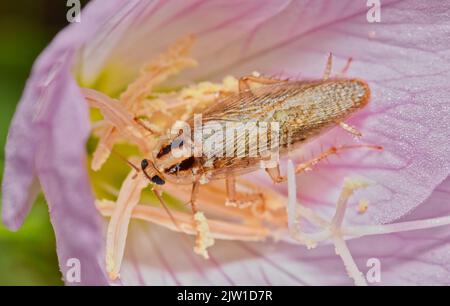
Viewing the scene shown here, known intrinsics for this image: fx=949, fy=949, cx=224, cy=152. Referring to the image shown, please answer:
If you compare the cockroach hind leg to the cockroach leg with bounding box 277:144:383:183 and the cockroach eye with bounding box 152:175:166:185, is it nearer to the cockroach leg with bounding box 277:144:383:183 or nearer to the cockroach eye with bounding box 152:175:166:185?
the cockroach leg with bounding box 277:144:383:183

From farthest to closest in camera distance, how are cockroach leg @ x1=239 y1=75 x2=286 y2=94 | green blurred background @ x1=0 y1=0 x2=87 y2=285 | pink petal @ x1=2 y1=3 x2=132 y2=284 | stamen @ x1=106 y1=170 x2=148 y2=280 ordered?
green blurred background @ x1=0 y1=0 x2=87 y2=285, cockroach leg @ x1=239 y1=75 x2=286 y2=94, stamen @ x1=106 y1=170 x2=148 y2=280, pink petal @ x1=2 y1=3 x2=132 y2=284

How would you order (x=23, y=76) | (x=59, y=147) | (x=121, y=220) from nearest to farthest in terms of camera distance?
(x=59, y=147), (x=121, y=220), (x=23, y=76)

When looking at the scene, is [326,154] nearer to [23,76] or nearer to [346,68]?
[346,68]

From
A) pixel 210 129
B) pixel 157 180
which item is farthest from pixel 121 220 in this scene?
pixel 210 129

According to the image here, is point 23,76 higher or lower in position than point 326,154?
higher

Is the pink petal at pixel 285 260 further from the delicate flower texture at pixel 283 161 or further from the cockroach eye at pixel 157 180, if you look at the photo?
the cockroach eye at pixel 157 180

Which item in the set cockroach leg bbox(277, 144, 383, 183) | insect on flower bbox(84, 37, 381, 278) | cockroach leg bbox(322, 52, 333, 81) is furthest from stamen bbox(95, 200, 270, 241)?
cockroach leg bbox(322, 52, 333, 81)
